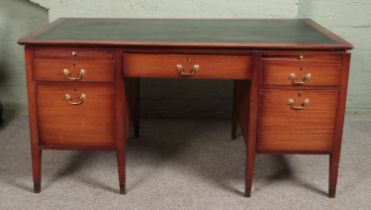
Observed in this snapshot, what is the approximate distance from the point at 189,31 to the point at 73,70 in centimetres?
61

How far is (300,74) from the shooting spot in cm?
233

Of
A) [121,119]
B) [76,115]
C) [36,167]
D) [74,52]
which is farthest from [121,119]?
[36,167]

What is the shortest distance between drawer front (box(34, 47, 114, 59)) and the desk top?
0.04 metres

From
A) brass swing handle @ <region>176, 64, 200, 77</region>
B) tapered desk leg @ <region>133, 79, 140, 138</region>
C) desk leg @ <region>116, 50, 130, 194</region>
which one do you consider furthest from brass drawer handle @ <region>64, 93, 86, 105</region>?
tapered desk leg @ <region>133, 79, 140, 138</region>

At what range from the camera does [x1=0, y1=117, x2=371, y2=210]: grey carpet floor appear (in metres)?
2.48

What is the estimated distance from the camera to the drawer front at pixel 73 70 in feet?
7.75

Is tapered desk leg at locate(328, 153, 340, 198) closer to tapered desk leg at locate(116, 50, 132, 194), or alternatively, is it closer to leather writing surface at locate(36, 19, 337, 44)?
leather writing surface at locate(36, 19, 337, 44)

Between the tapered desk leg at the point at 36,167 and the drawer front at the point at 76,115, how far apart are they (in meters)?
0.05

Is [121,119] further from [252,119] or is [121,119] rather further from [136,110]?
[136,110]

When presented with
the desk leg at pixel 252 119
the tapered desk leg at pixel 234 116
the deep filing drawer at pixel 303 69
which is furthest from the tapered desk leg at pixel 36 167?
the tapered desk leg at pixel 234 116

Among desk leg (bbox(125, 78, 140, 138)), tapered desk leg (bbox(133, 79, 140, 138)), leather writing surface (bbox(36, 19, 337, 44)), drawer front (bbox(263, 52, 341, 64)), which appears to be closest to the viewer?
drawer front (bbox(263, 52, 341, 64))

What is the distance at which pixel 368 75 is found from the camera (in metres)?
3.57

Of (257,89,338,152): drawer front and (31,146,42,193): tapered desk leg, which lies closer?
(257,89,338,152): drawer front

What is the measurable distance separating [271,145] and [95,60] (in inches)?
34.4
